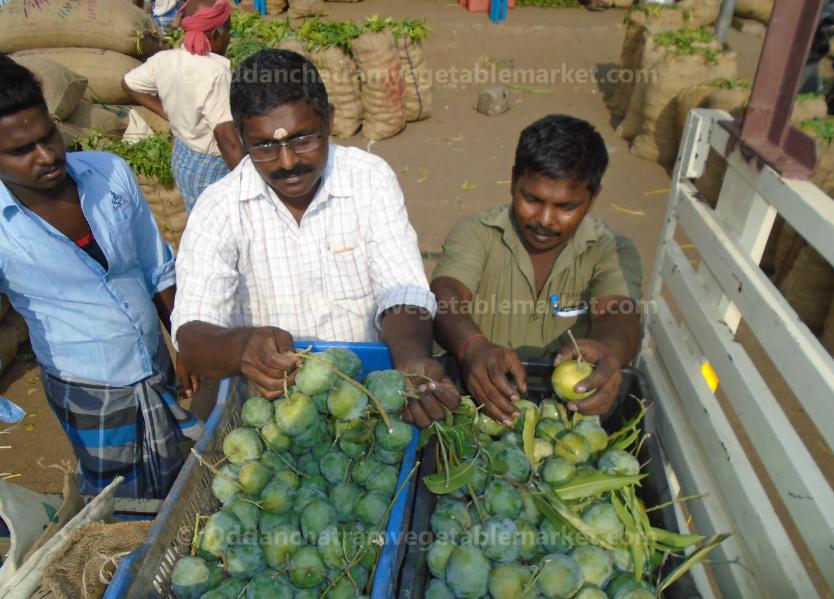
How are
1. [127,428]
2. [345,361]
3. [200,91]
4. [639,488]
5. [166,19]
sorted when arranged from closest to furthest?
1. [345,361]
2. [639,488]
3. [127,428]
4. [200,91]
5. [166,19]

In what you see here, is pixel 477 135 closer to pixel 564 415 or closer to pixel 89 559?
pixel 564 415

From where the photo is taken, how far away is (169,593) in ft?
4.75

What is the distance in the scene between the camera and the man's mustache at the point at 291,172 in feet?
6.21

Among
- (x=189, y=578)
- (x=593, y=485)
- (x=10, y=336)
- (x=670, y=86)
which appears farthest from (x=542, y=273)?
(x=670, y=86)

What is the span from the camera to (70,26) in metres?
5.99

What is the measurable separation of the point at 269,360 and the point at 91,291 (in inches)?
42.9

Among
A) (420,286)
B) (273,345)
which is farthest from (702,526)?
(273,345)

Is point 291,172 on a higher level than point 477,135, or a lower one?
higher

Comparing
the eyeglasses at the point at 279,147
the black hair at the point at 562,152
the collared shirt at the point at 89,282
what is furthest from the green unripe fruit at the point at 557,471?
the collared shirt at the point at 89,282

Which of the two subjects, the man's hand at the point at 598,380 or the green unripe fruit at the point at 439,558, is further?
the man's hand at the point at 598,380

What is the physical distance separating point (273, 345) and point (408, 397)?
417 mm

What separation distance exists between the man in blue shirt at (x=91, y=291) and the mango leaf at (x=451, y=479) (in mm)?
1556

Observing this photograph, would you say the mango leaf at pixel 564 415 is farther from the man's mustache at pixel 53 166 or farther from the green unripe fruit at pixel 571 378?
the man's mustache at pixel 53 166

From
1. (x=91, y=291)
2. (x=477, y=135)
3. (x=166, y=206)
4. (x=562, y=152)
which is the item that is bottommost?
(x=477, y=135)
